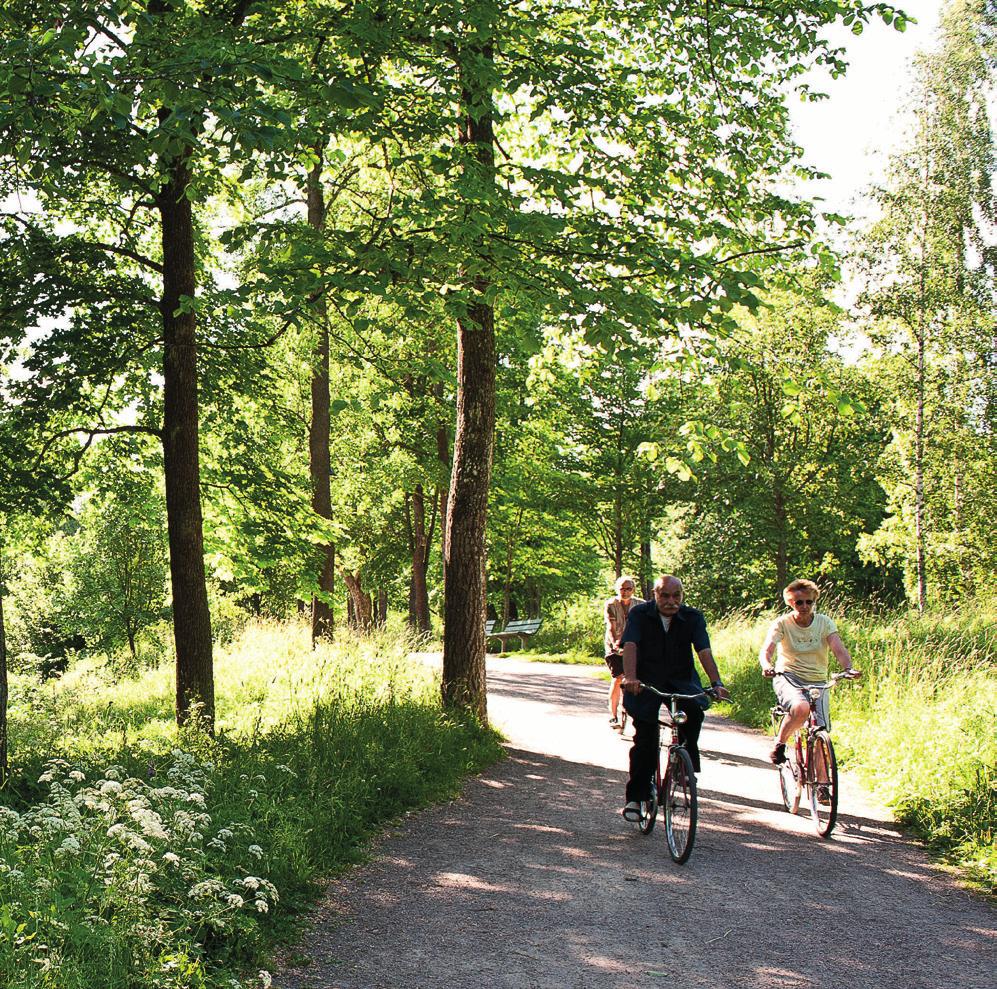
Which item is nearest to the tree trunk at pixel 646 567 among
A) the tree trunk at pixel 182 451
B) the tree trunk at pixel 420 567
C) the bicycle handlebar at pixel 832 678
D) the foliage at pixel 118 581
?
the tree trunk at pixel 420 567

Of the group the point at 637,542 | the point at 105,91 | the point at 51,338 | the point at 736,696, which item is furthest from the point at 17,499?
the point at 637,542

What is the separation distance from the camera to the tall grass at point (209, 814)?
13.0 feet

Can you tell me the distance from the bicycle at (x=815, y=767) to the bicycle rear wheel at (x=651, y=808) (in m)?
1.32

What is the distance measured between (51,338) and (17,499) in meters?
1.80

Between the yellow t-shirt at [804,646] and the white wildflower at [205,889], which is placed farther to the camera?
the yellow t-shirt at [804,646]

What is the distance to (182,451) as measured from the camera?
9.80 m

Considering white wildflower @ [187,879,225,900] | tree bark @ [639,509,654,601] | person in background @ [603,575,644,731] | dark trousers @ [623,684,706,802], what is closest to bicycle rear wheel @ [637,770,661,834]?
dark trousers @ [623,684,706,802]

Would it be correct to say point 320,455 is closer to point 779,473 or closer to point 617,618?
point 617,618

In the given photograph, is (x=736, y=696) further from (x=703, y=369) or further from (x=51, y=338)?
(x=51, y=338)

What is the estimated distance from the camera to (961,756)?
25.4ft

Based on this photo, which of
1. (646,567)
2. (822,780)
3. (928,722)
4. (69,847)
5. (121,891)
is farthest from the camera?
(646,567)

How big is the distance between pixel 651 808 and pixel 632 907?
1674 millimetres

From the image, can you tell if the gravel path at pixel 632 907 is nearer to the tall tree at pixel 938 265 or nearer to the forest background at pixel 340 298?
the forest background at pixel 340 298

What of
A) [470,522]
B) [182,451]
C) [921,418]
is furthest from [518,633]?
[182,451]
